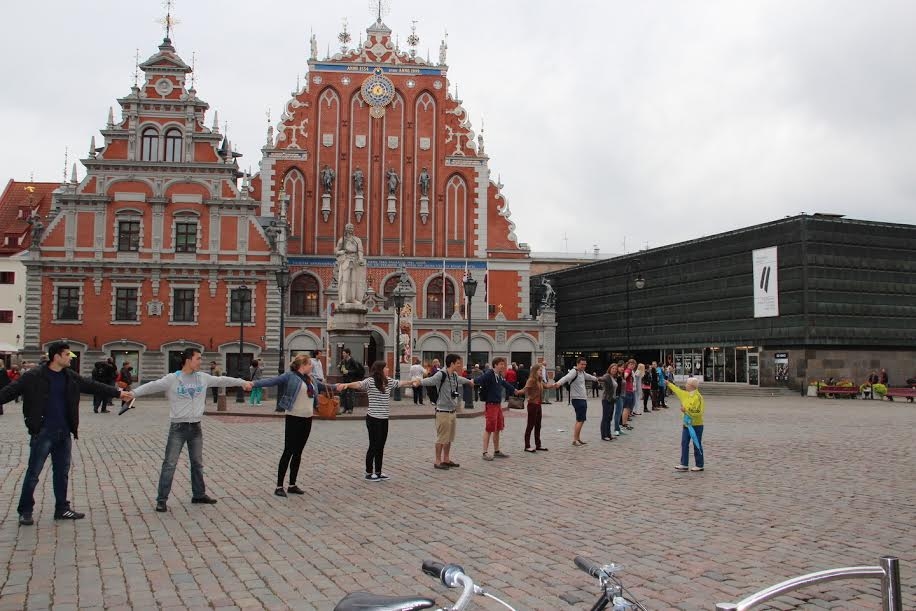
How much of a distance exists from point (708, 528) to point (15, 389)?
23.1ft

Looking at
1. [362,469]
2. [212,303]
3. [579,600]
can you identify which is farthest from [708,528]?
[212,303]

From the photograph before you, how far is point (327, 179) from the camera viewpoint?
176 feet

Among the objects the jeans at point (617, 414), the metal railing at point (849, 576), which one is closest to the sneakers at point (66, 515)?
A: the metal railing at point (849, 576)

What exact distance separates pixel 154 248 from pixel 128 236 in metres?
1.66

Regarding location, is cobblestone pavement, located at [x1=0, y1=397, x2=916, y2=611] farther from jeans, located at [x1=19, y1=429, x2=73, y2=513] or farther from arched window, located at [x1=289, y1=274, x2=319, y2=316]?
arched window, located at [x1=289, y1=274, x2=319, y2=316]

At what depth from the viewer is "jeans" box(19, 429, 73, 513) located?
827cm

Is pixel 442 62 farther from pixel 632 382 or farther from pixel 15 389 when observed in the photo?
pixel 15 389

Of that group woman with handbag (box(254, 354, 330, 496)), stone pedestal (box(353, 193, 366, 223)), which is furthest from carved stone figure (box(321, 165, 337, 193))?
woman with handbag (box(254, 354, 330, 496))

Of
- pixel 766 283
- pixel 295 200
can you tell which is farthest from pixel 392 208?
pixel 766 283

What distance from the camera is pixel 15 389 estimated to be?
8.36 metres

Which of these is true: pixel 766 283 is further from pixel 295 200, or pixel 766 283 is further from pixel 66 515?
pixel 66 515

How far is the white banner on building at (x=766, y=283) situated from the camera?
45719 millimetres

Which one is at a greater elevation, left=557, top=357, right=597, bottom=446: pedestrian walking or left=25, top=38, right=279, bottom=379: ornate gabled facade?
left=25, top=38, right=279, bottom=379: ornate gabled facade

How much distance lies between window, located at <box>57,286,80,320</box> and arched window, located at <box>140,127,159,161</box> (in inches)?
331
